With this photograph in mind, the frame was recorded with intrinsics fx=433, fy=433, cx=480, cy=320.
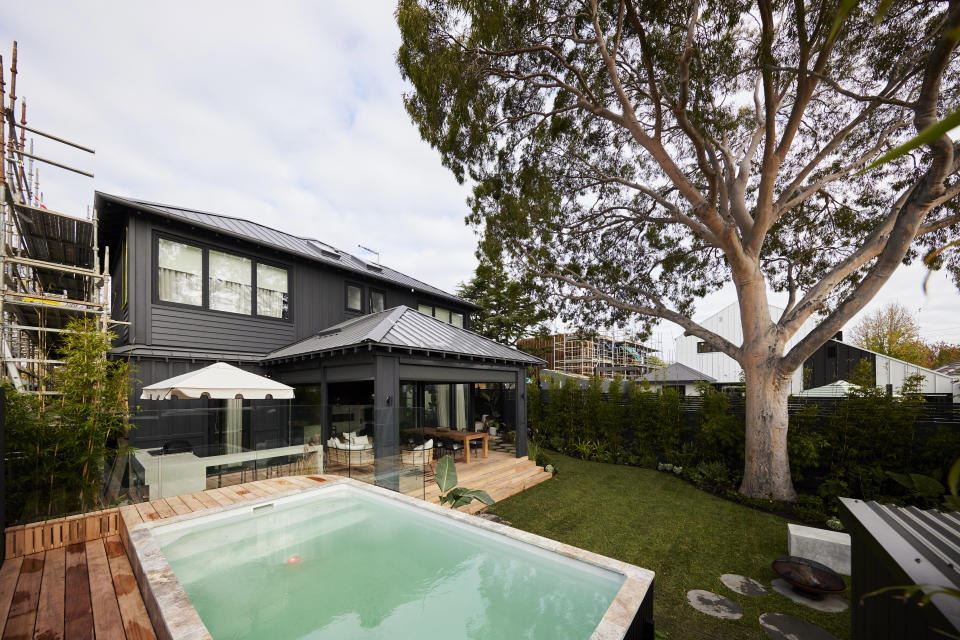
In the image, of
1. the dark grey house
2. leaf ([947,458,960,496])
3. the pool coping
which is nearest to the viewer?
leaf ([947,458,960,496])

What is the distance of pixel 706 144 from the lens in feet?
27.3

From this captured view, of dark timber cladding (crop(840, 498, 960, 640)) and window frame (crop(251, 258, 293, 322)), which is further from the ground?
window frame (crop(251, 258, 293, 322))

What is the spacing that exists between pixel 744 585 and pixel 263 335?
1058 centimetres

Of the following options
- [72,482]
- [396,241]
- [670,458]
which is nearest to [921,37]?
[670,458]

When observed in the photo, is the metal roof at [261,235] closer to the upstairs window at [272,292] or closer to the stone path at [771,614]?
the upstairs window at [272,292]

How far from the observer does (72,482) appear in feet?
16.0

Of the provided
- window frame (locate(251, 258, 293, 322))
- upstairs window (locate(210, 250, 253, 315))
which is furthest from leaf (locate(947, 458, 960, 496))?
window frame (locate(251, 258, 293, 322))

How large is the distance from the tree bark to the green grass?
2.33 feet

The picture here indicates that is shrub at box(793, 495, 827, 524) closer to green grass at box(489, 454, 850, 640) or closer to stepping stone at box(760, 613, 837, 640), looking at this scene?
green grass at box(489, 454, 850, 640)

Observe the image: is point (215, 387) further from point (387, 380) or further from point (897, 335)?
point (897, 335)

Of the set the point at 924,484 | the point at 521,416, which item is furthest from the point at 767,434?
the point at 924,484

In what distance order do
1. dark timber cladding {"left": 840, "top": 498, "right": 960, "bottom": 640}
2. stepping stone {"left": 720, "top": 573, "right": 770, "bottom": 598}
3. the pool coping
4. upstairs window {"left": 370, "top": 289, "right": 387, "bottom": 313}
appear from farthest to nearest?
upstairs window {"left": 370, "top": 289, "right": 387, "bottom": 313}, stepping stone {"left": 720, "top": 573, "right": 770, "bottom": 598}, the pool coping, dark timber cladding {"left": 840, "top": 498, "right": 960, "bottom": 640}

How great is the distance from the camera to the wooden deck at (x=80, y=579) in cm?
329

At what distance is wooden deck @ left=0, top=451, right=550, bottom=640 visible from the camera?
129 inches
